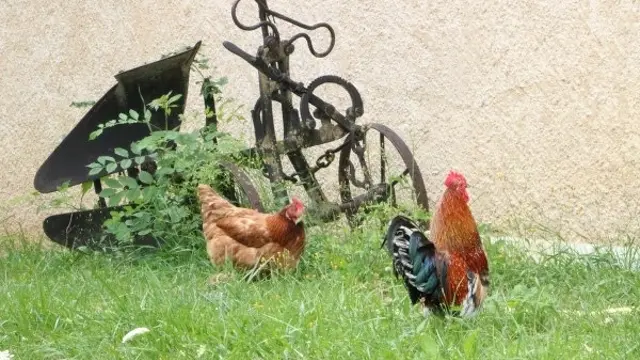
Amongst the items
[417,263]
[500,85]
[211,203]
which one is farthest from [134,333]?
[500,85]

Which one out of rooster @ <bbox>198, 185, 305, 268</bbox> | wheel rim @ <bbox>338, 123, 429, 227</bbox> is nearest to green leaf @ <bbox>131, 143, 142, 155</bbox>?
rooster @ <bbox>198, 185, 305, 268</bbox>

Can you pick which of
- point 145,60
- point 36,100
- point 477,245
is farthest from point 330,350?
point 36,100

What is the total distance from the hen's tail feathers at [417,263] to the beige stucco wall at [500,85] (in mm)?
1897

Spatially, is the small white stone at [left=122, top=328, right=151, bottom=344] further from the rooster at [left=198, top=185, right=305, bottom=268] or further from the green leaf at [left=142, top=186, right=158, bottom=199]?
the green leaf at [left=142, top=186, right=158, bottom=199]

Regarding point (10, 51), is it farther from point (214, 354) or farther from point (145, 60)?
point (214, 354)

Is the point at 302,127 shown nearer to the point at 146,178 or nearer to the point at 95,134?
the point at 146,178

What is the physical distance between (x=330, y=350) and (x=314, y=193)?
245cm

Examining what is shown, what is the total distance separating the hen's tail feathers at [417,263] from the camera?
497cm

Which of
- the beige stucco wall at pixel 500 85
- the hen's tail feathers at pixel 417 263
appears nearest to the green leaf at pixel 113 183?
the beige stucco wall at pixel 500 85

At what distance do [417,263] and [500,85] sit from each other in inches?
86.6

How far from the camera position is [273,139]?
6.66 m

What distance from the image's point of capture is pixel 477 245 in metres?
5.10

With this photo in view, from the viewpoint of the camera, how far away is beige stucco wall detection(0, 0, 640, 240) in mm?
6555

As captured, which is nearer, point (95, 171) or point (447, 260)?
point (447, 260)
